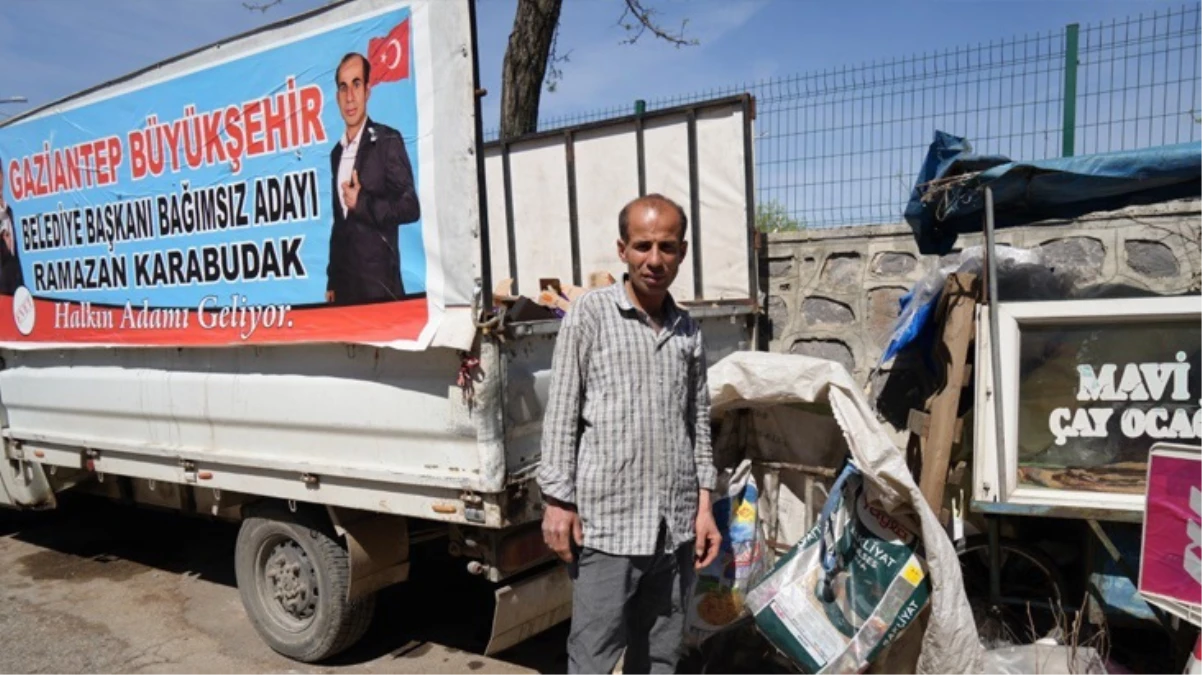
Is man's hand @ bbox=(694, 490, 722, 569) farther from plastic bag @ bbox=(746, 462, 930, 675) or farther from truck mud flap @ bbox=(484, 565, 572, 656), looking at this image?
truck mud flap @ bbox=(484, 565, 572, 656)

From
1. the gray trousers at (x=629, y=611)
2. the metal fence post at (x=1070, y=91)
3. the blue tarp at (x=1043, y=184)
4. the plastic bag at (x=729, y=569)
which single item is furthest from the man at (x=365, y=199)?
the metal fence post at (x=1070, y=91)

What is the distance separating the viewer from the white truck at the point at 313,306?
2.93 m

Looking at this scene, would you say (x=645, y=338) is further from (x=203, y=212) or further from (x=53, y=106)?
(x=53, y=106)

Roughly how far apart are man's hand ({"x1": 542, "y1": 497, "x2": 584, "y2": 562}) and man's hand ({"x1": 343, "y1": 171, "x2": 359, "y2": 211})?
1.55 meters

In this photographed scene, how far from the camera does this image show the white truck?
2930 millimetres

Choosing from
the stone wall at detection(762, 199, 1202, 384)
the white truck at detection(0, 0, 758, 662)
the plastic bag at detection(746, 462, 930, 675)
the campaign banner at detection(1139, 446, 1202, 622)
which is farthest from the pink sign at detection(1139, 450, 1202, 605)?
the white truck at detection(0, 0, 758, 662)

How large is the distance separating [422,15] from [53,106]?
2.73 m

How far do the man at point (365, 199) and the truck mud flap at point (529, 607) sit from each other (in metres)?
1.20

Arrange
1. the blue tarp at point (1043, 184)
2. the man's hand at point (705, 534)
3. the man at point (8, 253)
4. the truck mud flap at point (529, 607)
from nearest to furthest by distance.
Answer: the man's hand at point (705, 534), the blue tarp at point (1043, 184), the truck mud flap at point (529, 607), the man at point (8, 253)

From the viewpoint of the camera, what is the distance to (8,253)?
16.0 ft

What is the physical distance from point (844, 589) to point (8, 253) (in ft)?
16.6

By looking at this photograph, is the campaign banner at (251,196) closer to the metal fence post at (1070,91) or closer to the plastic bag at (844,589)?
the plastic bag at (844,589)

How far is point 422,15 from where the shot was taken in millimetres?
2922

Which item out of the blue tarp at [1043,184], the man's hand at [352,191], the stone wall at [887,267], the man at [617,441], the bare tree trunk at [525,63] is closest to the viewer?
the man at [617,441]
